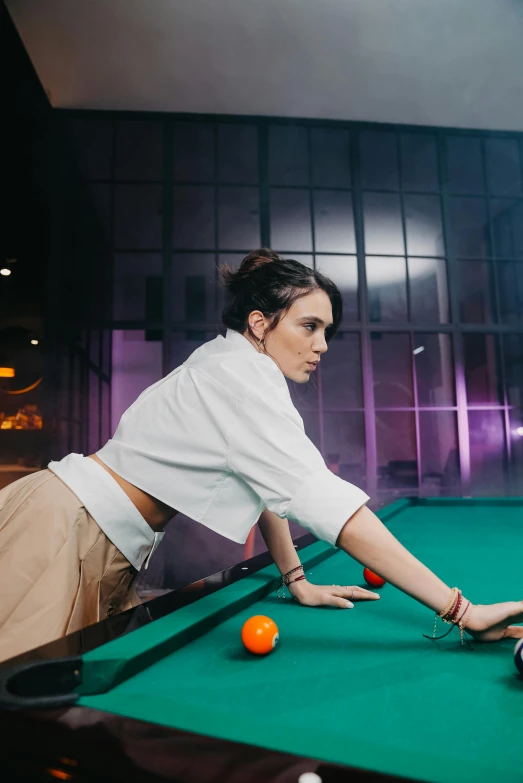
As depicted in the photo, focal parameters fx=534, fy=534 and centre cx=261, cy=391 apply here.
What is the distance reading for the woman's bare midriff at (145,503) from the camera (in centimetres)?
117

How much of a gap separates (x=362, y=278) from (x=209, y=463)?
416 cm

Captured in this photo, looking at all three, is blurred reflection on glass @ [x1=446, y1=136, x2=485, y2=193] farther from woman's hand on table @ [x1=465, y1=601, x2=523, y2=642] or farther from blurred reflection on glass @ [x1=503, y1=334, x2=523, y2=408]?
woman's hand on table @ [x1=465, y1=601, x2=523, y2=642]

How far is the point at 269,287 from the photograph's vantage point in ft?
4.50

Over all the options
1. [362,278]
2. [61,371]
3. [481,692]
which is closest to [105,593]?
[481,692]

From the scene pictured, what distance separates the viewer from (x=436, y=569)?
140cm

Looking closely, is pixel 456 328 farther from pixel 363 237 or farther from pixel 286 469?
pixel 286 469

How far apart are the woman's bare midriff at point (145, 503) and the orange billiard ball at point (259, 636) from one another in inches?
16.5

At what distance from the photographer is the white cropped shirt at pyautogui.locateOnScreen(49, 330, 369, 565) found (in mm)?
992

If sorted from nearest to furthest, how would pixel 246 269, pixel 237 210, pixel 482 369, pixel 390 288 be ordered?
pixel 246 269 → pixel 237 210 → pixel 390 288 → pixel 482 369

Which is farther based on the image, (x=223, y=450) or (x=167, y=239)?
(x=167, y=239)

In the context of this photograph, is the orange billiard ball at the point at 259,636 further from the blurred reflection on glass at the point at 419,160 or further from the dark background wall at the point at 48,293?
the blurred reflection on glass at the point at 419,160

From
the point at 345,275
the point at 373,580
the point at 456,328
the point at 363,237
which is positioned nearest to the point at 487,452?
the point at 456,328

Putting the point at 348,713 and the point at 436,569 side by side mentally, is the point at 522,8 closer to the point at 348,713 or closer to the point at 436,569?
the point at 436,569

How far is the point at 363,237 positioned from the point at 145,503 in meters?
4.45
